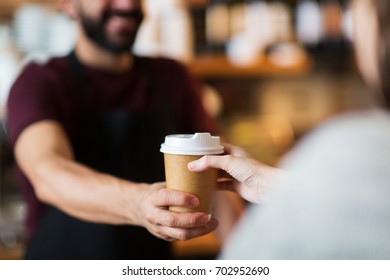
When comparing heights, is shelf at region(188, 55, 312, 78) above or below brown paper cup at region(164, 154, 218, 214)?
below

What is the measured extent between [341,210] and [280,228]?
0.05m

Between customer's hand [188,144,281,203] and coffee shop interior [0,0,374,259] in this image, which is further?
coffee shop interior [0,0,374,259]

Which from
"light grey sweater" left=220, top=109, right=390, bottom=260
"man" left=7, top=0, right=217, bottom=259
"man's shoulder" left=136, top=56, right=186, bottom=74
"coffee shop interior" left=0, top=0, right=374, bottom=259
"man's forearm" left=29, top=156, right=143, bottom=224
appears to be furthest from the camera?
"coffee shop interior" left=0, top=0, right=374, bottom=259

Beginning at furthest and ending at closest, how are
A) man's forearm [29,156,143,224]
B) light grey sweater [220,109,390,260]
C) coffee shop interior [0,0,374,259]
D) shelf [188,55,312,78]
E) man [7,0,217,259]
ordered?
shelf [188,55,312,78]
coffee shop interior [0,0,374,259]
man [7,0,217,259]
man's forearm [29,156,143,224]
light grey sweater [220,109,390,260]

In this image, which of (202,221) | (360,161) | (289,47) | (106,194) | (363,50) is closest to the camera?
(360,161)

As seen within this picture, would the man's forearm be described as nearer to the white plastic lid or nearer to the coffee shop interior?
the white plastic lid

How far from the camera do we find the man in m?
0.95

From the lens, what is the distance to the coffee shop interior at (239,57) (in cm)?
183

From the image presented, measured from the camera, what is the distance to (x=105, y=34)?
40.6 inches

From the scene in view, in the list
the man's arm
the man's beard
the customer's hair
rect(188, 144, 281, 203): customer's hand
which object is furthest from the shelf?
the customer's hair

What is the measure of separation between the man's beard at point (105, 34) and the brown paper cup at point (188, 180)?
1.22 ft

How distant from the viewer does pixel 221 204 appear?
0.97m
